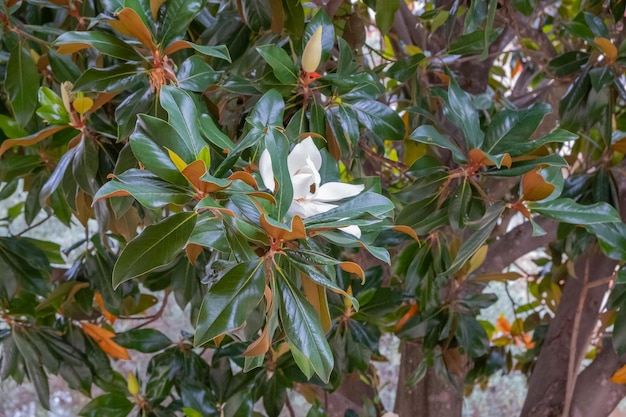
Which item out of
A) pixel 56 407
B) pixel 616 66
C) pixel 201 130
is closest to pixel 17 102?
pixel 201 130

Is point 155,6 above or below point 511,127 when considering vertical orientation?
above

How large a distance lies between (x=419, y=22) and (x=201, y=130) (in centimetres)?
72

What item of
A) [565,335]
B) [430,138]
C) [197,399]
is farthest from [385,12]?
[565,335]

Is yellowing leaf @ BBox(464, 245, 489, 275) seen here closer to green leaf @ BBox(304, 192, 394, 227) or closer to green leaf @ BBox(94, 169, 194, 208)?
green leaf @ BBox(304, 192, 394, 227)

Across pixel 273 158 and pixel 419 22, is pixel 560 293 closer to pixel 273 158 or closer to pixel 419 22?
pixel 419 22

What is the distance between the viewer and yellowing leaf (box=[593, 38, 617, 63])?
0.92 m

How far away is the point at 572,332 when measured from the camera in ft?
4.27

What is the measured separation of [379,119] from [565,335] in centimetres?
71

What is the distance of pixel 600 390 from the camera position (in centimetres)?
124

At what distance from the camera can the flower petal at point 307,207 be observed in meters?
0.58

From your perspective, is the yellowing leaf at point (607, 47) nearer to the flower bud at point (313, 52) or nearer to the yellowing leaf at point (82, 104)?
the flower bud at point (313, 52)

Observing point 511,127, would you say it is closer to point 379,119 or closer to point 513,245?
point 379,119

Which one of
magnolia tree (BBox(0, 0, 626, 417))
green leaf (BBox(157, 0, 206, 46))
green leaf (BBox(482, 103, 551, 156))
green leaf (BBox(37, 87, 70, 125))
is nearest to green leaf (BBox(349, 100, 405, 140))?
magnolia tree (BBox(0, 0, 626, 417))

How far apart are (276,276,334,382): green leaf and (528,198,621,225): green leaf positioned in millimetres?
305
